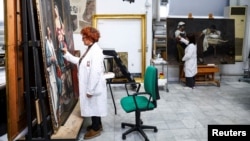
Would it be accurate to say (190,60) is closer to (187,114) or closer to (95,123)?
(187,114)

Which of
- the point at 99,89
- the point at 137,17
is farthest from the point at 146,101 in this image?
the point at 137,17

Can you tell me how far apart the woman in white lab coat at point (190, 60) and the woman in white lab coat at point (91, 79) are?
3545 millimetres

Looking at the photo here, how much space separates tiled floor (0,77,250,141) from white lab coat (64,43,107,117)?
43 cm

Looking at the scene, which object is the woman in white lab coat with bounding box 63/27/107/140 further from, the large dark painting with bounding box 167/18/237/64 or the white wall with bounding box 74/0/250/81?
the large dark painting with bounding box 167/18/237/64

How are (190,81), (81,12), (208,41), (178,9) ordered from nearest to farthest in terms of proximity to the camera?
(81,12) < (190,81) < (208,41) < (178,9)

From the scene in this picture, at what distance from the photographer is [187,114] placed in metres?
4.50

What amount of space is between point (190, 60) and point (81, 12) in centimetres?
294

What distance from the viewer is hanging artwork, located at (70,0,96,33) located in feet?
20.7

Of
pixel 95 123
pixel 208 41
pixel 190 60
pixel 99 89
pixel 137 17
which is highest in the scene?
pixel 137 17

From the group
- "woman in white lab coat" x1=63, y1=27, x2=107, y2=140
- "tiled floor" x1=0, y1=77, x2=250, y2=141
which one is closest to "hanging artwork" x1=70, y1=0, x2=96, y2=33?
"tiled floor" x1=0, y1=77, x2=250, y2=141

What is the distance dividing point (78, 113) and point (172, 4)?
465 centimetres

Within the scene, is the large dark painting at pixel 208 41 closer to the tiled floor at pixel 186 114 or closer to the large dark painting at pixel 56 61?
the tiled floor at pixel 186 114

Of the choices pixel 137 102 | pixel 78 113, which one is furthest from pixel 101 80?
pixel 78 113

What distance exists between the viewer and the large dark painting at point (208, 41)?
6793mm
